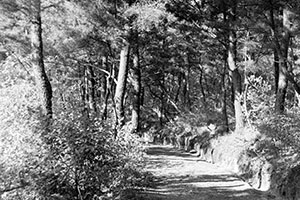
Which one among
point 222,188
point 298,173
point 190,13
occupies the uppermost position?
point 190,13

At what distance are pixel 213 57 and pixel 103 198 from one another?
15.2 meters

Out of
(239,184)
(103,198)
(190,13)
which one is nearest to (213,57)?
(190,13)

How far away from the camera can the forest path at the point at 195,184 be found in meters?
7.53

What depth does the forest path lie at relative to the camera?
7.53 metres

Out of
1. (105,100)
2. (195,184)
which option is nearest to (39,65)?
(105,100)

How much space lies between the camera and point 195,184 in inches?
346

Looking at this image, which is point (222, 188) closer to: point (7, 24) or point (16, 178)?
point (16, 178)

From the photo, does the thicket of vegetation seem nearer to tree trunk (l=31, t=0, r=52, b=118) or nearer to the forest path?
tree trunk (l=31, t=0, r=52, b=118)

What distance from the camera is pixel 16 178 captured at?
17.1ft

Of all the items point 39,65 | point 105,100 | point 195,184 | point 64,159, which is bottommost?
point 195,184

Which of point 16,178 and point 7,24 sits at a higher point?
point 7,24

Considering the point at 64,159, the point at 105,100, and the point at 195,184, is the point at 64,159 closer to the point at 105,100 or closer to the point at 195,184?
the point at 195,184

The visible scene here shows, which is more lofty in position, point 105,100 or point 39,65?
point 39,65

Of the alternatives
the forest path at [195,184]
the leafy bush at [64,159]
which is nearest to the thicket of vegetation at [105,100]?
the leafy bush at [64,159]
